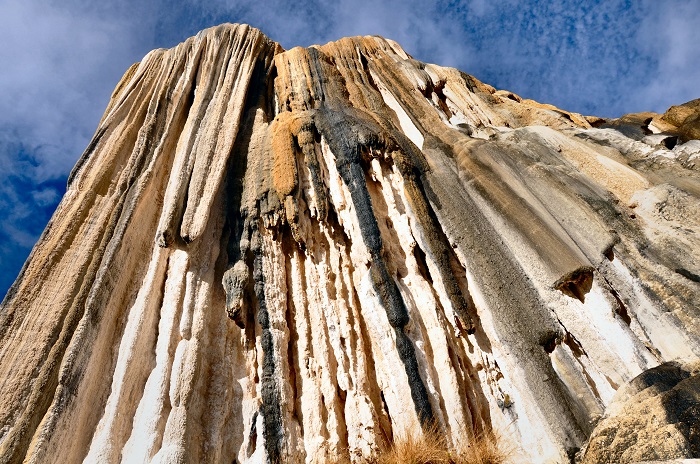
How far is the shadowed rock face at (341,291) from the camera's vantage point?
5805 millimetres

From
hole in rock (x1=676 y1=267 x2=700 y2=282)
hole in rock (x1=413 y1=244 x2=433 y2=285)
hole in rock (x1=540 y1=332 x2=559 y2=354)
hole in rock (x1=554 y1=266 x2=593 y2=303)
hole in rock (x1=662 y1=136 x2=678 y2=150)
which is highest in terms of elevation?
hole in rock (x1=662 y1=136 x2=678 y2=150)

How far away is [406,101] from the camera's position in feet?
38.3

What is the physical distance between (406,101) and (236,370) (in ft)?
27.1

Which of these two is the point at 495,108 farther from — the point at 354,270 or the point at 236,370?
the point at 236,370

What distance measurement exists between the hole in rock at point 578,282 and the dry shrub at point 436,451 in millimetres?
2384

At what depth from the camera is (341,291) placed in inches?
300

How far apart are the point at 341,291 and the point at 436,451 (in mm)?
3058

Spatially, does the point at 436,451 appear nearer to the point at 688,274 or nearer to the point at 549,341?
the point at 549,341

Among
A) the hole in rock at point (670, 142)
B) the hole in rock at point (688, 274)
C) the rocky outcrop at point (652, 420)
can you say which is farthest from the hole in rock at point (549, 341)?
the hole in rock at point (670, 142)

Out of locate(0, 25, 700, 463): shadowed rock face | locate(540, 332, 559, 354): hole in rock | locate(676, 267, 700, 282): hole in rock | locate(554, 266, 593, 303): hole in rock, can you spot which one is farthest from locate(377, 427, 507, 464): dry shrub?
locate(676, 267, 700, 282): hole in rock

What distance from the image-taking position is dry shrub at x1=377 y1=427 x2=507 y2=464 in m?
5.38

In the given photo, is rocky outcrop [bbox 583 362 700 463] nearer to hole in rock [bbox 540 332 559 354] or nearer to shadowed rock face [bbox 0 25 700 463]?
shadowed rock face [bbox 0 25 700 463]

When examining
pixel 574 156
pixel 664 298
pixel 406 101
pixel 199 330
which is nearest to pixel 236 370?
pixel 199 330

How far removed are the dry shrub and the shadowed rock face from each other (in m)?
0.21
